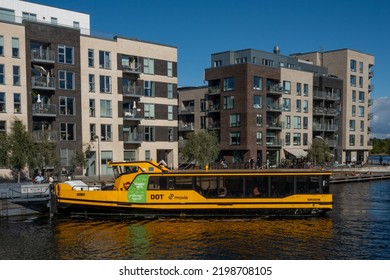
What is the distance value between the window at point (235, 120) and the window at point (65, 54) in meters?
27.5

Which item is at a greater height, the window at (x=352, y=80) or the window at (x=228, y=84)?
the window at (x=352, y=80)

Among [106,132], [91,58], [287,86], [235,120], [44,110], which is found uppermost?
[91,58]

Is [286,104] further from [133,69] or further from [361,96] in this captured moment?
[133,69]

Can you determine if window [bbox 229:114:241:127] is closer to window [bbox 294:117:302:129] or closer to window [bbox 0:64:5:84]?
window [bbox 294:117:302:129]

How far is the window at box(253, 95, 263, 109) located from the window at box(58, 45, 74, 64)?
29.0 metres

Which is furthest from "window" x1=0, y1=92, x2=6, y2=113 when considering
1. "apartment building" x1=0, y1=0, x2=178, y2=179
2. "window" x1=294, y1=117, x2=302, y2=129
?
"window" x1=294, y1=117, x2=302, y2=129

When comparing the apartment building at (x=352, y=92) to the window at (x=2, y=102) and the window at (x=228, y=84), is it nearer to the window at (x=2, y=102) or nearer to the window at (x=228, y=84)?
the window at (x=228, y=84)

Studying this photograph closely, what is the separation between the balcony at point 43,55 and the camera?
48.4 m

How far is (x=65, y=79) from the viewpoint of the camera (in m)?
51.3

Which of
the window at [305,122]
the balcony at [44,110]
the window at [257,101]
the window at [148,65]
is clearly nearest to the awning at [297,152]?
the window at [305,122]

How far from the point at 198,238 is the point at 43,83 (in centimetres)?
3268

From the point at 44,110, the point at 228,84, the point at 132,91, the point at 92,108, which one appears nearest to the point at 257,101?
the point at 228,84

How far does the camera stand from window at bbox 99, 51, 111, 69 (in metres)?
54.5

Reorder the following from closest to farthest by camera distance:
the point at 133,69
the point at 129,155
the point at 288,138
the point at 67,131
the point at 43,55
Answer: the point at 43,55 < the point at 67,131 < the point at 133,69 < the point at 129,155 < the point at 288,138
